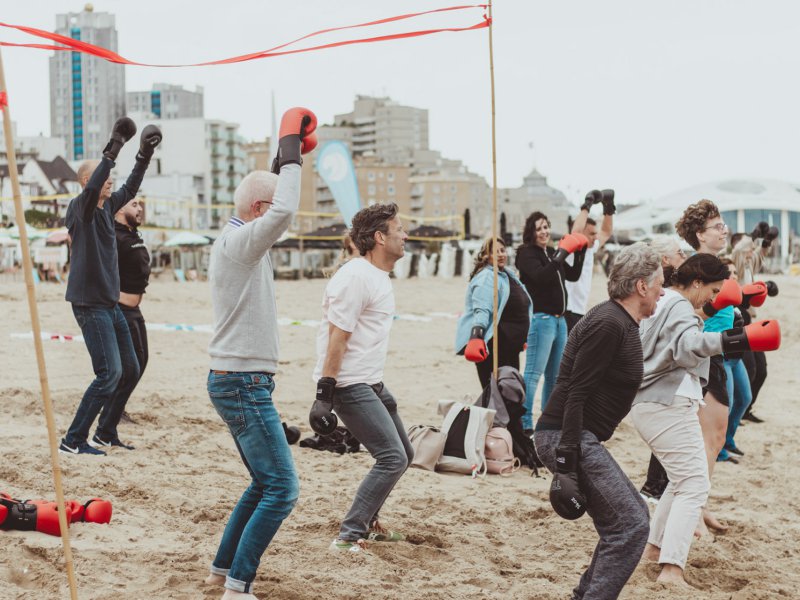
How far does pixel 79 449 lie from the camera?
6020 mm

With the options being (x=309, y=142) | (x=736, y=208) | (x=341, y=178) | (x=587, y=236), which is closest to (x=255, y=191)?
(x=309, y=142)

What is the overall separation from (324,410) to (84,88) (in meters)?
169

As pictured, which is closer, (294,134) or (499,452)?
(294,134)

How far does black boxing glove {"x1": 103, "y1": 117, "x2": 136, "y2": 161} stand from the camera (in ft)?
16.1

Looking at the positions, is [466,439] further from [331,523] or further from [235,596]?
[235,596]

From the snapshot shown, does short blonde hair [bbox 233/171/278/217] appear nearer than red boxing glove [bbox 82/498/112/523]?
Yes

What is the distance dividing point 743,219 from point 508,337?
335 feet

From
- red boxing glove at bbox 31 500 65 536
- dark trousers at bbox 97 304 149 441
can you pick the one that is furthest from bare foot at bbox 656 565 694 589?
dark trousers at bbox 97 304 149 441

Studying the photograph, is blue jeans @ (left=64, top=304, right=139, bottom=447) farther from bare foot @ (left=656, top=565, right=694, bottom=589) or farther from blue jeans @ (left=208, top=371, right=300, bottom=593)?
bare foot @ (left=656, top=565, right=694, bottom=589)

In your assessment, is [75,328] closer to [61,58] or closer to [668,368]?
[668,368]

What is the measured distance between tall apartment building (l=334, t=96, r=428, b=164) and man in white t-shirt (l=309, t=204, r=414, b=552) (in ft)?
508

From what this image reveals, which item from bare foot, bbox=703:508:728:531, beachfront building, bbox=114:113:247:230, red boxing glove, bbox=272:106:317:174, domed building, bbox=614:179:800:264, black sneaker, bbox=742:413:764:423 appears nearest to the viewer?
red boxing glove, bbox=272:106:317:174

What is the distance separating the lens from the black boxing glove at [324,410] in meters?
4.23

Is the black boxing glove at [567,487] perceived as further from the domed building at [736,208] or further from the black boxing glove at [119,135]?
the domed building at [736,208]
